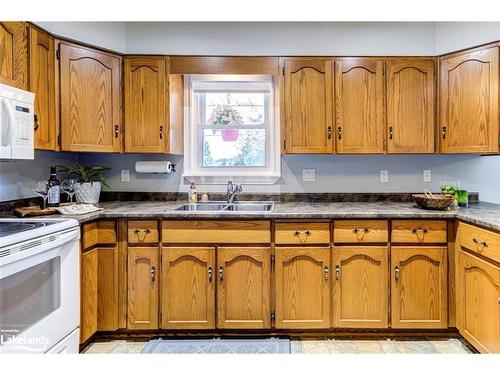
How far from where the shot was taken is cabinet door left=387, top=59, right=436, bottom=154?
2.52 meters

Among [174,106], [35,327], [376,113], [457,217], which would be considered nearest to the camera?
[35,327]

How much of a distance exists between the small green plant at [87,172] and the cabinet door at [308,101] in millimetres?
1616

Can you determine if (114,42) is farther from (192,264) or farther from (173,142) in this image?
(192,264)

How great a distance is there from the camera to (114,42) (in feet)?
8.31

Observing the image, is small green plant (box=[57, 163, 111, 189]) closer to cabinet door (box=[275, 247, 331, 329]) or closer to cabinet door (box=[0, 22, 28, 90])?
cabinet door (box=[0, 22, 28, 90])

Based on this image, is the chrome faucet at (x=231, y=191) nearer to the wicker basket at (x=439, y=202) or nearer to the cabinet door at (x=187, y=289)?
the cabinet door at (x=187, y=289)

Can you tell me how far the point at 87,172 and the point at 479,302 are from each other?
2.91 meters

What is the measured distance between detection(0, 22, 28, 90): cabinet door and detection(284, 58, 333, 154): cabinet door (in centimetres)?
172

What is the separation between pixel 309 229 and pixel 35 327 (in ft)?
5.24

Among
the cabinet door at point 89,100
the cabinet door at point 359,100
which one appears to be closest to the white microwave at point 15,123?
the cabinet door at point 89,100

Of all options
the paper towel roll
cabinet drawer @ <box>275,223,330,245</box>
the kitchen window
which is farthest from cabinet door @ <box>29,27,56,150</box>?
cabinet drawer @ <box>275,223,330,245</box>

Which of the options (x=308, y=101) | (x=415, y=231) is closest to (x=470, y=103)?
(x=415, y=231)

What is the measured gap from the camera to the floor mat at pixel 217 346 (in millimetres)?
2059

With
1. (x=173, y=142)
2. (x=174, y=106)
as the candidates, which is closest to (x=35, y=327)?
(x=173, y=142)
